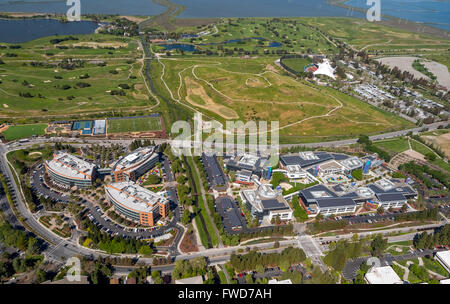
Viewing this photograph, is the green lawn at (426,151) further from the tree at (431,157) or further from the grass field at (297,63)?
the grass field at (297,63)

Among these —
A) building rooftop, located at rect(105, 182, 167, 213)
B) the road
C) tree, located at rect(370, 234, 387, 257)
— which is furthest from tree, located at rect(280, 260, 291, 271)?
building rooftop, located at rect(105, 182, 167, 213)

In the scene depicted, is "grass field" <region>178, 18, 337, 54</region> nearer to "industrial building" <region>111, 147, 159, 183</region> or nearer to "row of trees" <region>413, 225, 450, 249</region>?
"industrial building" <region>111, 147, 159, 183</region>

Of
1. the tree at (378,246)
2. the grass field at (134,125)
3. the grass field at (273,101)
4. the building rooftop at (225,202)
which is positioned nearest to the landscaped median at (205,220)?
the building rooftop at (225,202)

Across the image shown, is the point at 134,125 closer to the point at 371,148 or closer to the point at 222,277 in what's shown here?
the point at 222,277

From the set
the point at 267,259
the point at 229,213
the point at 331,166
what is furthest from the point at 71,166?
the point at 331,166

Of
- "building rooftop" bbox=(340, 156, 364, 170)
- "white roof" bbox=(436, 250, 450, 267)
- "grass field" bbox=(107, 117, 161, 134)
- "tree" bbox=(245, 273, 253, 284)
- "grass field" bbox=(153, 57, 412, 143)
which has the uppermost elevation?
"grass field" bbox=(153, 57, 412, 143)
